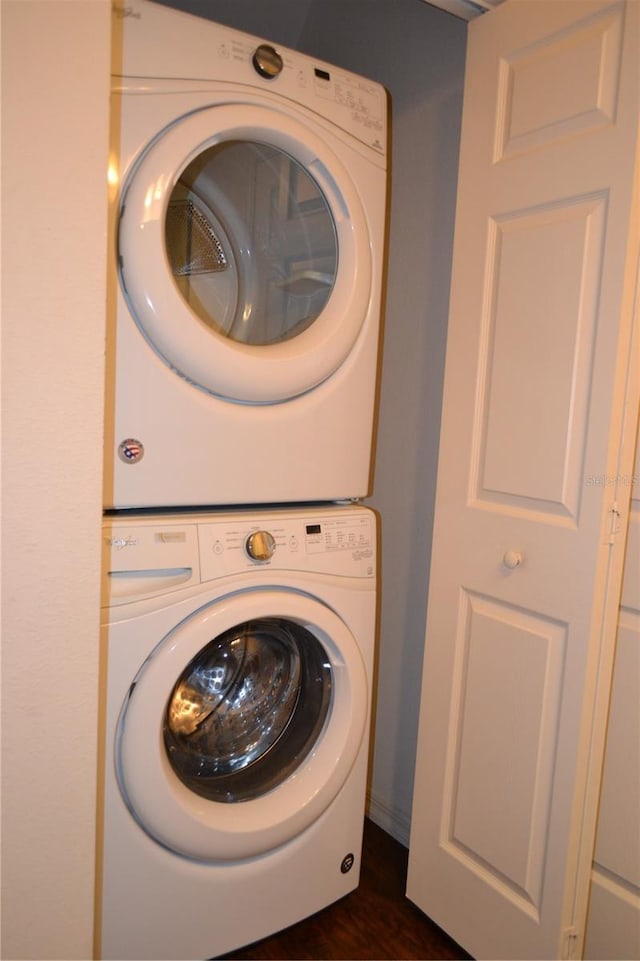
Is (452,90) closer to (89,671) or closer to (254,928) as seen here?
(89,671)

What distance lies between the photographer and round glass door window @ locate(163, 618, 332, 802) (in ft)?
4.35

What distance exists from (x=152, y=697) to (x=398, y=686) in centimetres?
81

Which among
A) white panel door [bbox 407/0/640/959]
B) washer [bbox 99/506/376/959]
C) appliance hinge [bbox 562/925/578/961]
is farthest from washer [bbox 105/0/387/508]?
appliance hinge [bbox 562/925/578/961]

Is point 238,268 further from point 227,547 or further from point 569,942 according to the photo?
point 569,942

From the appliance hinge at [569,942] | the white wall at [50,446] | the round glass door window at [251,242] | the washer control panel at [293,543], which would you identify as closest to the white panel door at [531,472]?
the appliance hinge at [569,942]

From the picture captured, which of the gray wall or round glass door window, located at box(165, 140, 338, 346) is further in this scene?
the gray wall

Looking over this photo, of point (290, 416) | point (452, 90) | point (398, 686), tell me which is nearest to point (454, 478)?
point (290, 416)

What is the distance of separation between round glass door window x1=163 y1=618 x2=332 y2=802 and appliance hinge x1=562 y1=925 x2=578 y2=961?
0.55 meters

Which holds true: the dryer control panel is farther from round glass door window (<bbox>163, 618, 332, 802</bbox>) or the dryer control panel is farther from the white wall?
round glass door window (<bbox>163, 618, 332, 802</bbox>)

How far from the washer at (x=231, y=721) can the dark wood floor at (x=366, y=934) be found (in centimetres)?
7

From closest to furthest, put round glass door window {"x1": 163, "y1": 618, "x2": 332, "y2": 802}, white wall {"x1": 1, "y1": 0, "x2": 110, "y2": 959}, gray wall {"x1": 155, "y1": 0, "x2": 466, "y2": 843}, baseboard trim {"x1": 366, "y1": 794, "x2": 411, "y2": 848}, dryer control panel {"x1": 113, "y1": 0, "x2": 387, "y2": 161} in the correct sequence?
1. white wall {"x1": 1, "y1": 0, "x2": 110, "y2": 959}
2. dryer control panel {"x1": 113, "y1": 0, "x2": 387, "y2": 161}
3. round glass door window {"x1": 163, "y1": 618, "x2": 332, "y2": 802}
4. gray wall {"x1": 155, "y1": 0, "x2": 466, "y2": 843}
5. baseboard trim {"x1": 366, "y1": 794, "x2": 411, "y2": 848}

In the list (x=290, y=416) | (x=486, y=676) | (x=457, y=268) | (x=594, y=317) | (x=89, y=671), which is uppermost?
(x=457, y=268)

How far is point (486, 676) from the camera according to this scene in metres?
1.36

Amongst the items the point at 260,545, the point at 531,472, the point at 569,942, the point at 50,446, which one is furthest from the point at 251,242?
the point at 569,942
